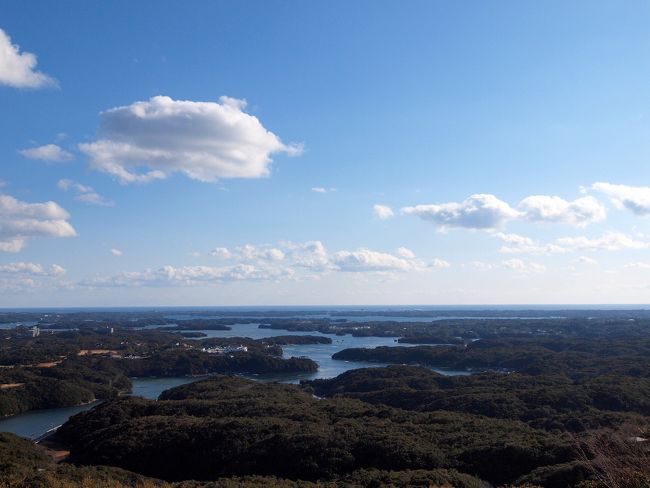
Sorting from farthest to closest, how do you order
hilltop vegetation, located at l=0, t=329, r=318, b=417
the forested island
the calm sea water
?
hilltop vegetation, located at l=0, t=329, r=318, b=417 → the calm sea water → the forested island

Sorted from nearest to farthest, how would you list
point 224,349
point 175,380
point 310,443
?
point 310,443 < point 175,380 < point 224,349

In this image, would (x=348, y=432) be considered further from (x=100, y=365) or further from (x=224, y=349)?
(x=224, y=349)

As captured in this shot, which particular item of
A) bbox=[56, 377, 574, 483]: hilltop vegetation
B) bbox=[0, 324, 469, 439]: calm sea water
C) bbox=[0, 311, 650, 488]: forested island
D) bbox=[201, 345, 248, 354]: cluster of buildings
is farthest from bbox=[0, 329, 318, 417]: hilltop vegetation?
bbox=[56, 377, 574, 483]: hilltop vegetation

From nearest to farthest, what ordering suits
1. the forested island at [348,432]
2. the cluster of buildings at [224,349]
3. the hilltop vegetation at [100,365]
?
the forested island at [348,432], the hilltop vegetation at [100,365], the cluster of buildings at [224,349]

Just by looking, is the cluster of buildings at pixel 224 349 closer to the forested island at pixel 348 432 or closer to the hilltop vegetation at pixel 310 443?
the forested island at pixel 348 432

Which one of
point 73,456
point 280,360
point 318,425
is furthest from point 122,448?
point 280,360

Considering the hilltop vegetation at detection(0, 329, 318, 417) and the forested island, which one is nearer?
the forested island

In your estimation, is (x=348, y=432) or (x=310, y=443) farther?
(x=348, y=432)

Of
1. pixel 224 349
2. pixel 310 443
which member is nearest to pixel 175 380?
pixel 224 349

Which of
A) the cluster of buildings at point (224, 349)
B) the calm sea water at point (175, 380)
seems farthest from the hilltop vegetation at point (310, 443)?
the cluster of buildings at point (224, 349)

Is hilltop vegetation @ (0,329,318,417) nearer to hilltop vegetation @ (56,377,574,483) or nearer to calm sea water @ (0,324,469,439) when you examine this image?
calm sea water @ (0,324,469,439)

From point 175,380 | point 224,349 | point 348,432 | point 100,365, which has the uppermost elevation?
point 348,432
